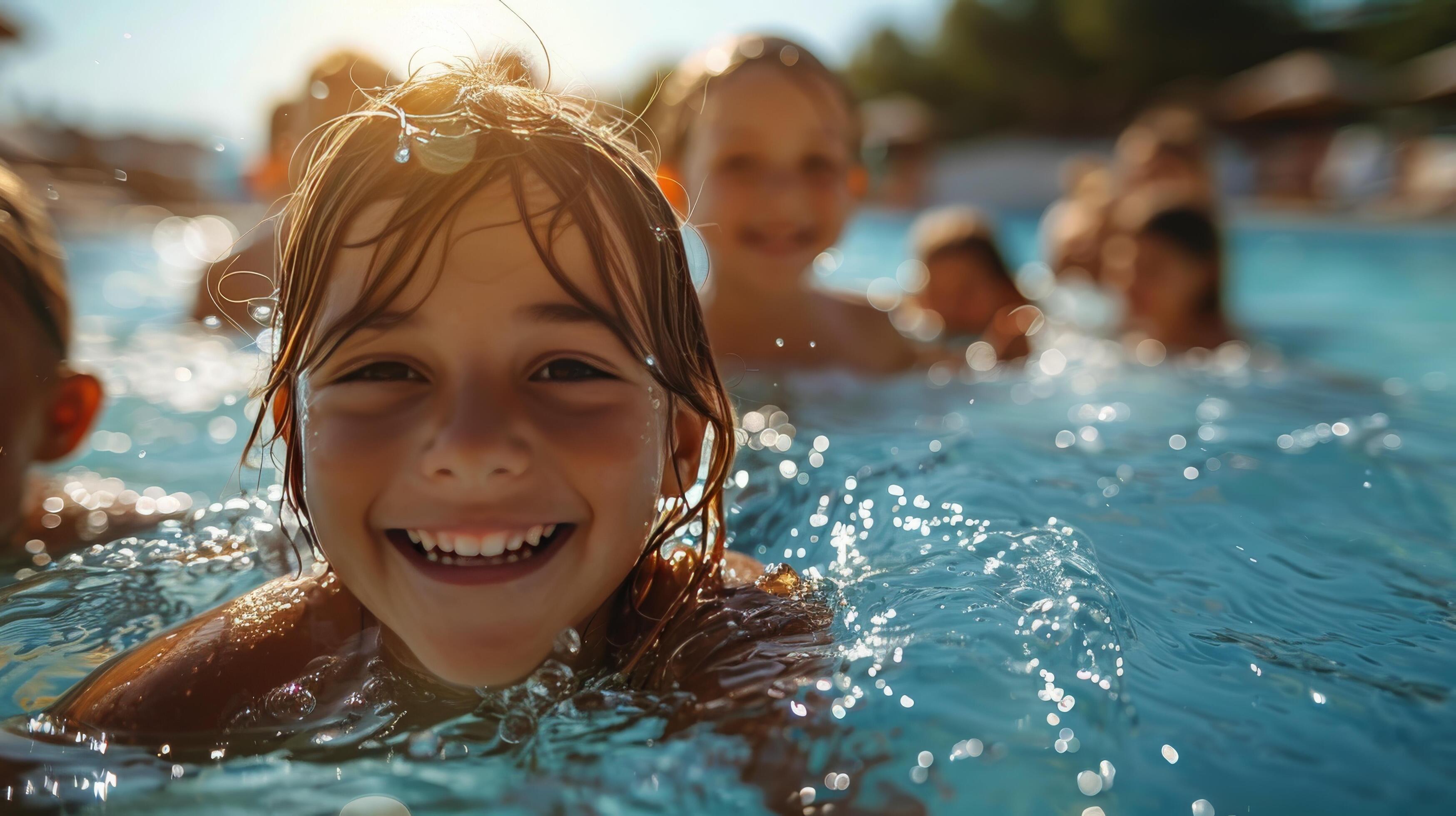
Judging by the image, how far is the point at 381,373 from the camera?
1397mm

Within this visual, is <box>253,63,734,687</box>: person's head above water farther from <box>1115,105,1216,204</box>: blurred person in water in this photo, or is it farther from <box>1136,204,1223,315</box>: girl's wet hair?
<box>1115,105,1216,204</box>: blurred person in water

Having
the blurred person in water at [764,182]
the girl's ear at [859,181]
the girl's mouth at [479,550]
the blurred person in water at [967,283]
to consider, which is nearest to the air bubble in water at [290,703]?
the girl's mouth at [479,550]

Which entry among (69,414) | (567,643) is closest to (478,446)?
(567,643)

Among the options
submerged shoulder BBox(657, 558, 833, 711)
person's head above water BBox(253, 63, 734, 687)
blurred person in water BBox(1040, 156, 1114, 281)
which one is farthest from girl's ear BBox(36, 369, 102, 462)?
blurred person in water BBox(1040, 156, 1114, 281)

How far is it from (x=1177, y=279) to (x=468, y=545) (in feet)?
18.1

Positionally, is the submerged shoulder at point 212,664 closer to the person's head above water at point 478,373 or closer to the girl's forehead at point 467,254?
the person's head above water at point 478,373

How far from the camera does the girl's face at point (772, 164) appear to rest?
3.68 metres

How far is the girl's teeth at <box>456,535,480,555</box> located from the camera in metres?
1.37

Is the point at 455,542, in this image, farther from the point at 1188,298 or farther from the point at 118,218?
the point at 118,218

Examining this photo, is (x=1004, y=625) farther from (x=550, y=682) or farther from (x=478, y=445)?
(x=478, y=445)

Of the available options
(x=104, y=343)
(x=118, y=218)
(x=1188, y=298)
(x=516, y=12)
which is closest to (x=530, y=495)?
(x=516, y=12)

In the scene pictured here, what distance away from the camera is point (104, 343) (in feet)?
16.7

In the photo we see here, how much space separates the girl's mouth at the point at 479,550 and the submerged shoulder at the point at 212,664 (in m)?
0.32

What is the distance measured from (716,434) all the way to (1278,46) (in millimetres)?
32659
